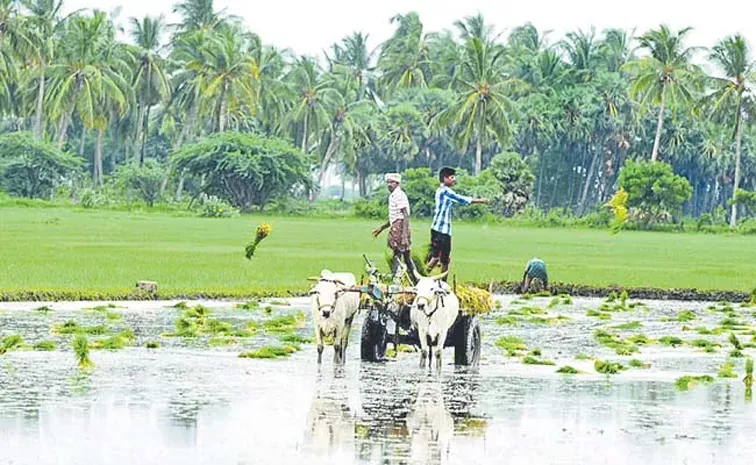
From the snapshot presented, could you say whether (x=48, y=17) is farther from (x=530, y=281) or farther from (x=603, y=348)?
(x=603, y=348)

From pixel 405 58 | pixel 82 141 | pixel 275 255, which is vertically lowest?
pixel 275 255

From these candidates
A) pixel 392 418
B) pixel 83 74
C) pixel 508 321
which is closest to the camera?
pixel 392 418

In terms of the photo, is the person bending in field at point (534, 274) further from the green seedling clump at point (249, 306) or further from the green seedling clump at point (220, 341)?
the green seedling clump at point (220, 341)

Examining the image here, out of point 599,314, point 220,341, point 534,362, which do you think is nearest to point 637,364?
point 534,362

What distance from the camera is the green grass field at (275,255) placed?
2693 cm

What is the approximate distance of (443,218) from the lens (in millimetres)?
15734

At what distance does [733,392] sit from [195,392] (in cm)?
461

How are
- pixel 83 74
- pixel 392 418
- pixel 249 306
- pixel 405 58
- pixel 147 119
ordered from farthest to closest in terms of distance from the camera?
pixel 405 58, pixel 147 119, pixel 83 74, pixel 249 306, pixel 392 418

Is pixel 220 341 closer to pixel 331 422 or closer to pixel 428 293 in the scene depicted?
pixel 428 293

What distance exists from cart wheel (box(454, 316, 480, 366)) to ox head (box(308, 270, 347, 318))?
4.42 feet

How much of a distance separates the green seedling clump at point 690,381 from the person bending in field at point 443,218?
2975 mm

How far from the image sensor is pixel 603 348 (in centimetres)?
1716

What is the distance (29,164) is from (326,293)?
6395 cm

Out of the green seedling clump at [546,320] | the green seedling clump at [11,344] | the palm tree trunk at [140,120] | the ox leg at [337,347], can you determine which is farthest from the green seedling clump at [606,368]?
the palm tree trunk at [140,120]
